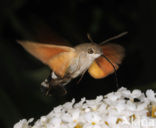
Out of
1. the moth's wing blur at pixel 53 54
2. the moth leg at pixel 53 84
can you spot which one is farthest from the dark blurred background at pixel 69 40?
the moth's wing blur at pixel 53 54

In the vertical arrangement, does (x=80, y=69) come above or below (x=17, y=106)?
above

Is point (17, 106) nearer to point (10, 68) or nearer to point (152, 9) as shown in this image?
point (10, 68)

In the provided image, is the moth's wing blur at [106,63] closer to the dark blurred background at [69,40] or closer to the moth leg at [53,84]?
the moth leg at [53,84]

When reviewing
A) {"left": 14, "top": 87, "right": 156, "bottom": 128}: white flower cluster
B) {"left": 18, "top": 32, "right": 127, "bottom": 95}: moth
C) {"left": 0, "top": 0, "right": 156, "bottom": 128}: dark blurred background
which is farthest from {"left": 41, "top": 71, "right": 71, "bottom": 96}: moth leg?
{"left": 0, "top": 0, "right": 156, "bottom": 128}: dark blurred background

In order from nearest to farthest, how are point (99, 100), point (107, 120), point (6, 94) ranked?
point (107, 120) < point (99, 100) < point (6, 94)

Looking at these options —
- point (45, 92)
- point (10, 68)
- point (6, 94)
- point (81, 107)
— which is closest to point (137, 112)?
point (81, 107)

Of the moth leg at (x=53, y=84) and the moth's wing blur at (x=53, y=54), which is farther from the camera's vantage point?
the moth leg at (x=53, y=84)

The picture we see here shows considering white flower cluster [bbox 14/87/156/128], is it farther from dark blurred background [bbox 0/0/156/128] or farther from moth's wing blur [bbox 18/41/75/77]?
dark blurred background [bbox 0/0/156/128]
